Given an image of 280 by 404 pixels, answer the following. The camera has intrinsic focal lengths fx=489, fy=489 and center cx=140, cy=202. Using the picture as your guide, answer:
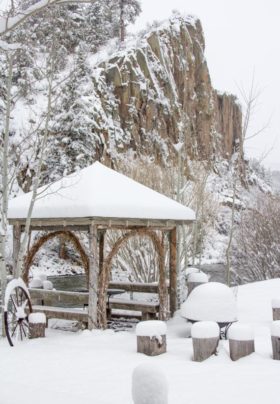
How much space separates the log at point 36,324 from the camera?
8250mm

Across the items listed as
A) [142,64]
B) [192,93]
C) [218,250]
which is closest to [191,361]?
[218,250]

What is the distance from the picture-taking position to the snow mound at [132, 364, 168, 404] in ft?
10.4

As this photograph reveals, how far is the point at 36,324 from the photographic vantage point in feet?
27.3

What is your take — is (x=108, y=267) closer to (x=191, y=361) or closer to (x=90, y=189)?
(x=90, y=189)

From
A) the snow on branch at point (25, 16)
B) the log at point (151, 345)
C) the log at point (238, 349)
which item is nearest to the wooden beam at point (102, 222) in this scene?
the log at point (151, 345)

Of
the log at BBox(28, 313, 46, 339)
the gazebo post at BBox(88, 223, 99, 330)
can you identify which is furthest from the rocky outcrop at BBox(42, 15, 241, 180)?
the log at BBox(28, 313, 46, 339)

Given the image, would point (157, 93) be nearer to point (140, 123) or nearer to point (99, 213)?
point (140, 123)

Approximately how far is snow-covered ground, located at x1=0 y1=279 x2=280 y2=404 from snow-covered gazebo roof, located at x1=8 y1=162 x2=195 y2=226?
6.92 feet

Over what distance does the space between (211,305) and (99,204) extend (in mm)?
2581

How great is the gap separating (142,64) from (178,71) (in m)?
6.57

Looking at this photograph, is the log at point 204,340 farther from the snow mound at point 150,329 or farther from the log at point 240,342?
the snow mound at point 150,329

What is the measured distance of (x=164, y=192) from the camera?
1772 cm

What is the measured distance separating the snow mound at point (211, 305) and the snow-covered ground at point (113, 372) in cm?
48

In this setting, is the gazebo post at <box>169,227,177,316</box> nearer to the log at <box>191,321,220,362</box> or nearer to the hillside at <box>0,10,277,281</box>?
the hillside at <box>0,10,277,281</box>
